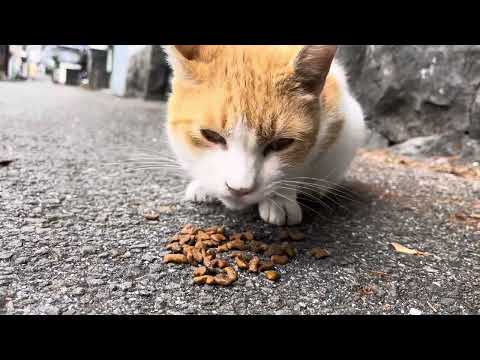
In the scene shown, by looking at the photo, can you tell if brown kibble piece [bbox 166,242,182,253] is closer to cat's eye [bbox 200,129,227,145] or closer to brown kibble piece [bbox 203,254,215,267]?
brown kibble piece [bbox 203,254,215,267]

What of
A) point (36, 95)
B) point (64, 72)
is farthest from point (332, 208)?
point (36, 95)

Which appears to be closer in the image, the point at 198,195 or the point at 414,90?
the point at 198,195

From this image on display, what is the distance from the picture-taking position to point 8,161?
2125 millimetres

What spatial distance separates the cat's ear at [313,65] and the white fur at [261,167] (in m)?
0.21

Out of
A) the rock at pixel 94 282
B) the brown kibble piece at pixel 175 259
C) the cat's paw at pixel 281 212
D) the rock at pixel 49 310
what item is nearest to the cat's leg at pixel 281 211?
the cat's paw at pixel 281 212

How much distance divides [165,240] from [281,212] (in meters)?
0.53

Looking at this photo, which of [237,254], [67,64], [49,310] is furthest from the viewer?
[67,64]

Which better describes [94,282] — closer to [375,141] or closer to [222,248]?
[222,248]

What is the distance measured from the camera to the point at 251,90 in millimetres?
1385

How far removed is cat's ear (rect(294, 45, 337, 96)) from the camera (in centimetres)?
138

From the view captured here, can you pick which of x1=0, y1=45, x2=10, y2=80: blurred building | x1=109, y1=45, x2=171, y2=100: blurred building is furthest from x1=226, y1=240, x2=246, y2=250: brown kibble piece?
x1=109, y1=45, x2=171, y2=100: blurred building

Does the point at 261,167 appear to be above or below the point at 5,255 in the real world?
above

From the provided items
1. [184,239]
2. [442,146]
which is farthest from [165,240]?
[442,146]

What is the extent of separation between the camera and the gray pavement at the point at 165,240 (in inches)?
46.7
